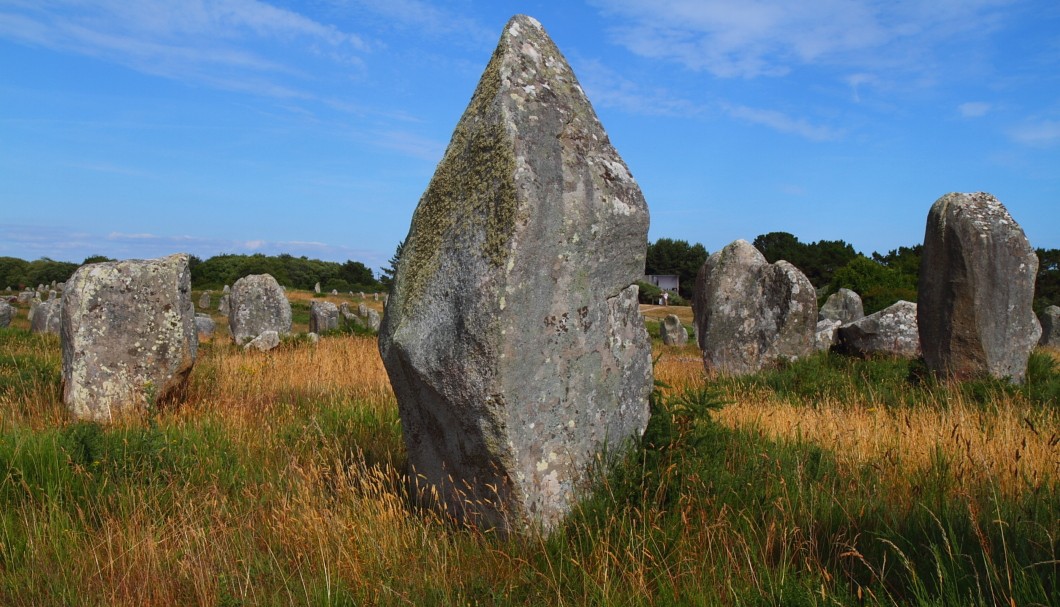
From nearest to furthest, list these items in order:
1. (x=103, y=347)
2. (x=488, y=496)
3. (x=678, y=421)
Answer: (x=488, y=496) < (x=678, y=421) < (x=103, y=347)

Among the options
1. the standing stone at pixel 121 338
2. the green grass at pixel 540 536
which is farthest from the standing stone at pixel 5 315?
the green grass at pixel 540 536

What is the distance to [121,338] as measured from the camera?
8.34 m

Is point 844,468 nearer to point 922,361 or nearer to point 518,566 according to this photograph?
point 518,566

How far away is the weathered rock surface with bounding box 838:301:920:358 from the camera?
13.8m

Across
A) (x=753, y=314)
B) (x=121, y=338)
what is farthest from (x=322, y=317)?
(x=121, y=338)

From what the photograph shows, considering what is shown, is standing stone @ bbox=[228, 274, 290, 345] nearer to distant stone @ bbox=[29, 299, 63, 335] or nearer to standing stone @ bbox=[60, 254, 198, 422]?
distant stone @ bbox=[29, 299, 63, 335]

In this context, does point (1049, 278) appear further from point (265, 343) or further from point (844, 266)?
point (265, 343)

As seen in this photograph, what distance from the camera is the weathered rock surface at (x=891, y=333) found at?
1377 centimetres

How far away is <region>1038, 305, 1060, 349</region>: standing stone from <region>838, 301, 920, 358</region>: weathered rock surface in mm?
12227

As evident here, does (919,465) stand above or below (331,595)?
above

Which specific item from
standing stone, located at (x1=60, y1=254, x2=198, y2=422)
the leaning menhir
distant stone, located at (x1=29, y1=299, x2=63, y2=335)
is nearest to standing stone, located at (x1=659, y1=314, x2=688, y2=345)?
distant stone, located at (x1=29, y1=299, x2=63, y2=335)

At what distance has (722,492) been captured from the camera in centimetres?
435

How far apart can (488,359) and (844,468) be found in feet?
9.07

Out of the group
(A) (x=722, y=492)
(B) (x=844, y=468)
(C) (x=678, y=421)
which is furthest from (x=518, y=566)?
(B) (x=844, y=468)
